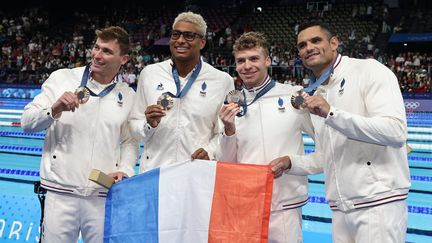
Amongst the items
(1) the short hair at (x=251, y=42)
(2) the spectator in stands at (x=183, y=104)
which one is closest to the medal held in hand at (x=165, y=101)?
(2) the spectator in stands at (x=183, y=104)

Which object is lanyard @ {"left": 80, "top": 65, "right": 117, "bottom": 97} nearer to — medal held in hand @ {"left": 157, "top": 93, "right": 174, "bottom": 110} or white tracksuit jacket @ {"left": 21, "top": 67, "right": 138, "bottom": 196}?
white tracksuit jacket @ {"left": 21, "top": 67, "right": 138, "bottom": 196}

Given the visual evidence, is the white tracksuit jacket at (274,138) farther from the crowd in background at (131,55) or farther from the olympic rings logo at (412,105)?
the olympic rings logo at (412,105)

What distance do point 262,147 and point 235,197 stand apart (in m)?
0.30

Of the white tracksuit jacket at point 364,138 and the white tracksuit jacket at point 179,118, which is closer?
the white tracksuit jacket at point 364,138

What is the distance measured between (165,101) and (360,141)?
1.00 metres

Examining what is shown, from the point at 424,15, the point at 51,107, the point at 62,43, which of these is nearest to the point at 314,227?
the point at 51,107

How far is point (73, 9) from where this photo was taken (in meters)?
26.7

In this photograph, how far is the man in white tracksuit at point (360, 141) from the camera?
78.5 inches

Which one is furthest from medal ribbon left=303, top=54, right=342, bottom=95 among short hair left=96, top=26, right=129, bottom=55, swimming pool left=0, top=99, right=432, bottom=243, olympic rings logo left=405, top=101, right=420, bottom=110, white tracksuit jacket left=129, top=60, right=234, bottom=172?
olympic rings logo left=405, top=101, right=420, bottom=110

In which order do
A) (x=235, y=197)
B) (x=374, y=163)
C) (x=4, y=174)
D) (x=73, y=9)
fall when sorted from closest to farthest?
1. (x=374, y=163)
2. (x=235, y=197)
3. (x=4, y=174)
4. (x=73, y=9)

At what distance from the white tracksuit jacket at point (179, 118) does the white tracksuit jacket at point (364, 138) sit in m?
0.67

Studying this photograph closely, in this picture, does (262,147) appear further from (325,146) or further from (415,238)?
(415,238)

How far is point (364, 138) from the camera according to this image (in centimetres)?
198

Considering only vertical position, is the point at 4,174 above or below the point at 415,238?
above
